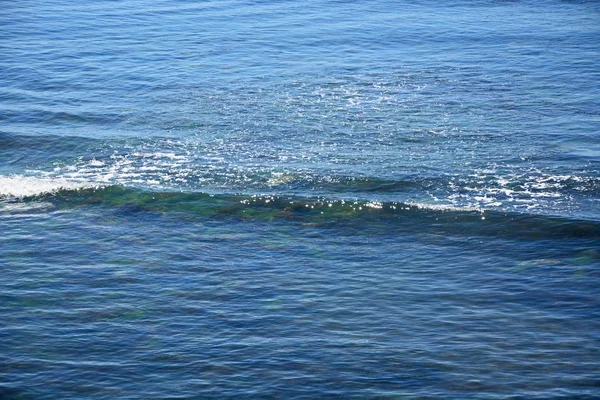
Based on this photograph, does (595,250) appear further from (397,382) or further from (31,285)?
(31,285)

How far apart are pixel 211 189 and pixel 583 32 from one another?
3192 centimetres

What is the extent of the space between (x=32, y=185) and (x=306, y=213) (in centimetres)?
1250

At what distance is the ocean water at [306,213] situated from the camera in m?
29.0

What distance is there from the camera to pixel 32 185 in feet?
141

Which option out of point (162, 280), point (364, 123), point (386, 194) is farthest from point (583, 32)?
point (162, 280)

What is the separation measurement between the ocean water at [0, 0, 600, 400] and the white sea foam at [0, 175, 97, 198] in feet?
0.44

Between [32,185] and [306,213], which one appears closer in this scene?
[306,213]

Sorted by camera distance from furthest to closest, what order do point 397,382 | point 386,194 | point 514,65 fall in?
point 514,65 → point 386,194 → point 397,382

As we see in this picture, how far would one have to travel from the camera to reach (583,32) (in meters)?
62.8

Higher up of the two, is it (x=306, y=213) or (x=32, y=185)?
(x=32, y=185)

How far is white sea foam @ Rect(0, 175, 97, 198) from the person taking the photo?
42.3 metres

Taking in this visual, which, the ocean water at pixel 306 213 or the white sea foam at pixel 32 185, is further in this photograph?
the white sea foam at pixel 32 185

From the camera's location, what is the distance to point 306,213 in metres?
39.8

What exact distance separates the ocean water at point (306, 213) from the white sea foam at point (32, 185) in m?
0.13
